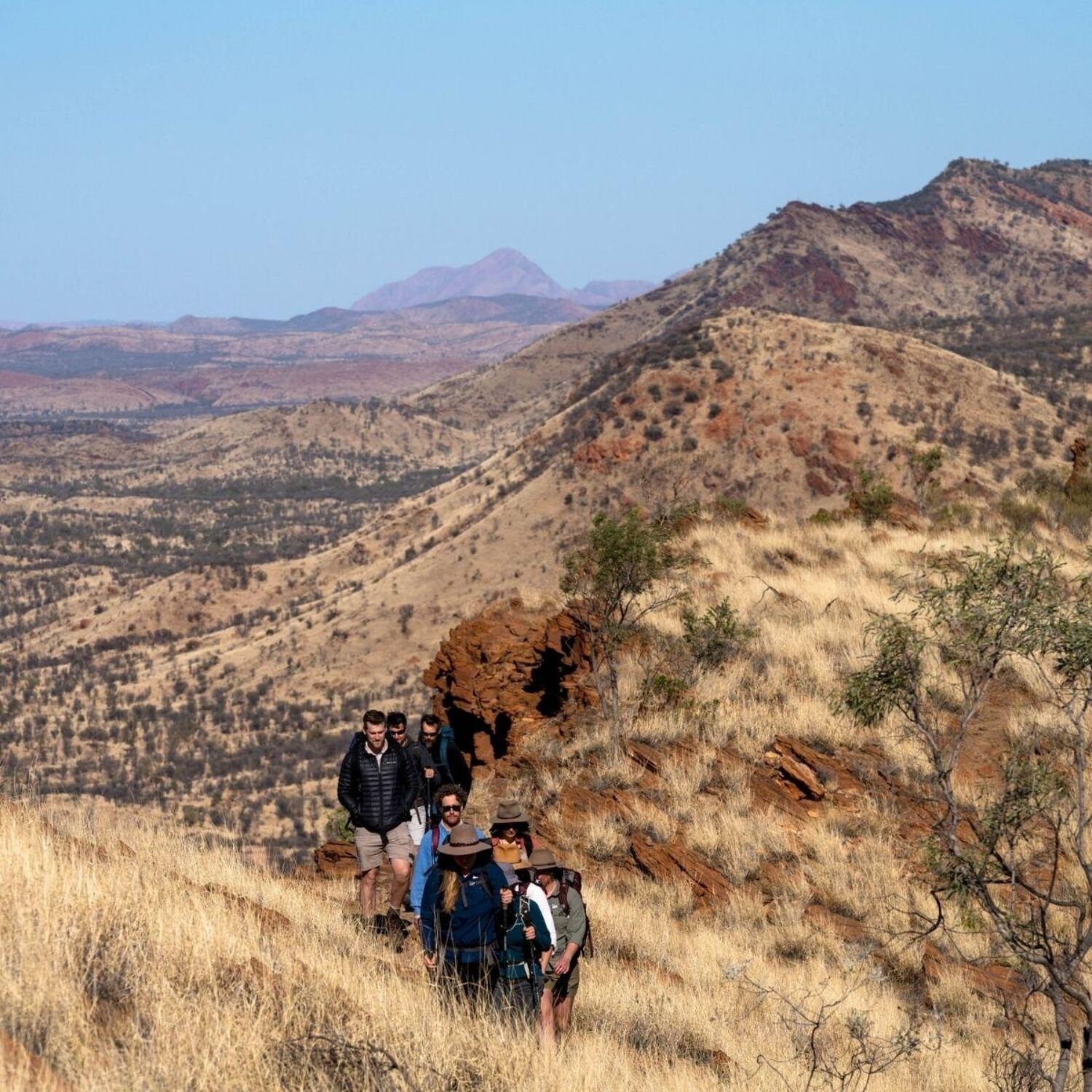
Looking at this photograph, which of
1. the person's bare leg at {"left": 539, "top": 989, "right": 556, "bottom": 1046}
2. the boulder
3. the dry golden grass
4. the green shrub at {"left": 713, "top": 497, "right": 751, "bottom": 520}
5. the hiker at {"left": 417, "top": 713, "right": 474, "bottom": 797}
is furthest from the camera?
the green shrub at {"left": 713, "top": 497, "right": 751, "bottom": 520}

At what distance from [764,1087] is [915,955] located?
321 cm

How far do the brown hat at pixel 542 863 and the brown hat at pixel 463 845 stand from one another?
1.10ft

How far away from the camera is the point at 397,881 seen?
7.72 metres

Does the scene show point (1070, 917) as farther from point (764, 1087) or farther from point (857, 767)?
point (764, 1087)

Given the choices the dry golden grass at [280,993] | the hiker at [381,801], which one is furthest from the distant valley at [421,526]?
the dry golden grass at [280,993]

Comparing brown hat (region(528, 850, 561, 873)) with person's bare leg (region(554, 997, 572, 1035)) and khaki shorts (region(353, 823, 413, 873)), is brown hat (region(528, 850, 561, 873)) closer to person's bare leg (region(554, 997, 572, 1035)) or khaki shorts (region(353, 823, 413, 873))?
person's bare leg (region(554, 997, 572, 1035))

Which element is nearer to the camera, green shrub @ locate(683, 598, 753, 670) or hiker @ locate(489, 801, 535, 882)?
hiker @ locate(489, 801, 535, 882)

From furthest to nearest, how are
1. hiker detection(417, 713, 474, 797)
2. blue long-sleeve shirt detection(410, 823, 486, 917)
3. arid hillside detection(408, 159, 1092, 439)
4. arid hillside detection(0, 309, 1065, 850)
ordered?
arid hillside detection(408, 159, 1092, 439) → arid hillside detection(0, 309, 1065, 850) → hiker detection(417, 713, 474, 797) → blue long-sleeve shirt detection(410, 823, 486, 917)

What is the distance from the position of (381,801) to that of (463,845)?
2.47 m

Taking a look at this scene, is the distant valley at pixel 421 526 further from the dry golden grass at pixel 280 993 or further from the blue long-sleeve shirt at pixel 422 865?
the blue long-sleeve shirt at pixel 422 865

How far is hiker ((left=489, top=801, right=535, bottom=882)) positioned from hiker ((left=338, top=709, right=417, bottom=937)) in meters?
1.41

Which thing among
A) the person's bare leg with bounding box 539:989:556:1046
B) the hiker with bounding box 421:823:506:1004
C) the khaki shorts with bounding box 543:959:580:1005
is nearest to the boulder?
the khaki shorts with bounding box 543:959:580:1005

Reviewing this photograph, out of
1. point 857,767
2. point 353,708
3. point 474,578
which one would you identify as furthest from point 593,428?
point 857,767

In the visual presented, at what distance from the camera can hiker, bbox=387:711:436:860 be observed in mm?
7843
